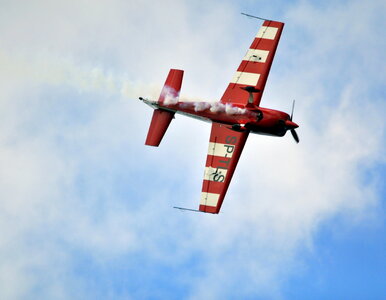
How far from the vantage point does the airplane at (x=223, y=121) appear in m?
35.9

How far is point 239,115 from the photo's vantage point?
36.0 m

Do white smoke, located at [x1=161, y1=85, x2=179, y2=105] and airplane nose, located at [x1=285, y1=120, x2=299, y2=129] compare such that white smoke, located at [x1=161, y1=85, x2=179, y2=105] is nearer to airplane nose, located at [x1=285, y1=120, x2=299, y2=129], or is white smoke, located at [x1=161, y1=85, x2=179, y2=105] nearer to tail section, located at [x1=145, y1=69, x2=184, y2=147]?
tail section, located at [x1=145, y1=69, x2=184, y2=147]

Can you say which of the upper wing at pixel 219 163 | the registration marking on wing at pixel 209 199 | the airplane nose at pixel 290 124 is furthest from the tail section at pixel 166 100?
the airplane nose at pixel 290 124

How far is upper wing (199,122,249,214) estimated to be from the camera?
119 feet

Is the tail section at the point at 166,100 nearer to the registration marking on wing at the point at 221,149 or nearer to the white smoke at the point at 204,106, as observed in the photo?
the white smoke at the point at 204,106

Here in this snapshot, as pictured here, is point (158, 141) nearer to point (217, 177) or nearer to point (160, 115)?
point (160, 115)

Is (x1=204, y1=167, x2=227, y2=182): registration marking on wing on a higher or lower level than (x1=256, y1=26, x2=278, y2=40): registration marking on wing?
lower

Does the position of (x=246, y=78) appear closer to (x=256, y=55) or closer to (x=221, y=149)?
(x=256, y=55)

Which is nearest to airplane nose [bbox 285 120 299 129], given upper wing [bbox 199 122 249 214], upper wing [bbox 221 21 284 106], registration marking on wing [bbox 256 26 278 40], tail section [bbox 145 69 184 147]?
upper wing [bbox 221 21 284 106]

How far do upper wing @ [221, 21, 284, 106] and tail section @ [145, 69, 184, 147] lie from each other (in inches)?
104

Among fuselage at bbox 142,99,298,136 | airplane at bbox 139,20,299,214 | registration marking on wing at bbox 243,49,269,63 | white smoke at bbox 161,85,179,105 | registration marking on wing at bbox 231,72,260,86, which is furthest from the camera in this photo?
registration marking on wing at bbox 243,49,269,63

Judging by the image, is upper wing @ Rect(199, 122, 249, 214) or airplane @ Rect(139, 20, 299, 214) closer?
airplane @ Rect(139, 20, 299, 214)

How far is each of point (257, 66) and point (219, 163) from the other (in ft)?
18.6

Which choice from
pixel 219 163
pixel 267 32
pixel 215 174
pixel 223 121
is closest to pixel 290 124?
pixel 223 121
